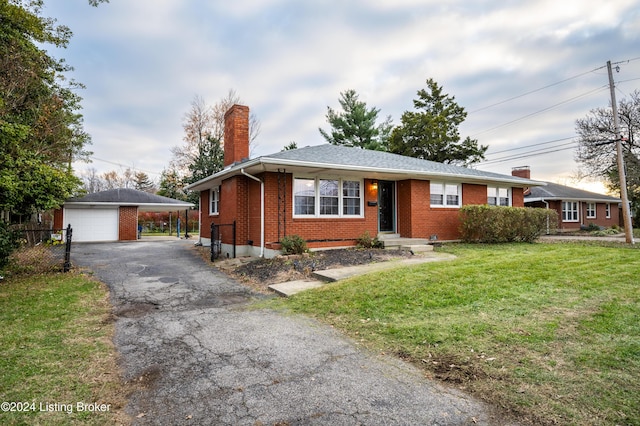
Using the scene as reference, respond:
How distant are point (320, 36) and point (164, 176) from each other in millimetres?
26780

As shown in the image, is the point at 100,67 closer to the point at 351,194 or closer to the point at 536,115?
the point at 351,194

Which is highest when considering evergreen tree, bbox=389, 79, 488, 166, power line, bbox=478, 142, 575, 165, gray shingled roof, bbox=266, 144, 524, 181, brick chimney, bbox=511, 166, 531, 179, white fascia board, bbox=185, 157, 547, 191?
evergreen tree, bbox=389, 79, 488, 166

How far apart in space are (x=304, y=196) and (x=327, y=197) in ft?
2.87

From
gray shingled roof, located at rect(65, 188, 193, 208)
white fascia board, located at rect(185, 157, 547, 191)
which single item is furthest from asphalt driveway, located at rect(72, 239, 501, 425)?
gray shingled roof, located at rect(65, 188, 193, 208)

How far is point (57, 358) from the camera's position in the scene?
344cm

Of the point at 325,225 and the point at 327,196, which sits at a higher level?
the point at 327,196

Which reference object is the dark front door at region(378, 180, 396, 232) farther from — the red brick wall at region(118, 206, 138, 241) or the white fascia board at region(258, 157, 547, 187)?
the red brick wall at region(118, 206, 138, 241)

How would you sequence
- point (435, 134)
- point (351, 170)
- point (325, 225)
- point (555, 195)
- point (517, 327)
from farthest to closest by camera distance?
point (435, 134) → point (555, 195) → point (325, 225) → point (351, 170) → point (517, 327)

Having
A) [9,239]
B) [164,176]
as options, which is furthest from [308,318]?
[164,176]

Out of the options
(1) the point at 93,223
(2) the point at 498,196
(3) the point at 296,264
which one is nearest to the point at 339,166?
(3) the point at 296,264

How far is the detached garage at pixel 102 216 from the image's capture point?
18.8m

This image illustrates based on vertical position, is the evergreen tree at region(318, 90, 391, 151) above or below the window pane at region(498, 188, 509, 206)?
above

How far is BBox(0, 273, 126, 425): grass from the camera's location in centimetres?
247

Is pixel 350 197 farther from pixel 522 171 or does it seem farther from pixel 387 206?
pixel 522 171
